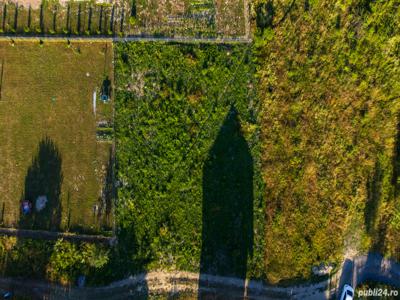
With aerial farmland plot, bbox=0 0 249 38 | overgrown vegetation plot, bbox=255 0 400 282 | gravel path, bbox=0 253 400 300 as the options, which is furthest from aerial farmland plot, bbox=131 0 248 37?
gravel path, bbox=0 253 400 300

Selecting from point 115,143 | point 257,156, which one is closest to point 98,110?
point 115,143

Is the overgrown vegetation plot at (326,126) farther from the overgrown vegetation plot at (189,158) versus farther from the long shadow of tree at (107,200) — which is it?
the long shadow of tree at (107,200)

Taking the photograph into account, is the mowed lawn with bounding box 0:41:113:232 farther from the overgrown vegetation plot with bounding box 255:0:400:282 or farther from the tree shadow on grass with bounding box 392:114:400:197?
the tree shadow on grass with bounding box 392:114:400:197

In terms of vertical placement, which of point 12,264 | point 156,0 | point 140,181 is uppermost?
point 156,0

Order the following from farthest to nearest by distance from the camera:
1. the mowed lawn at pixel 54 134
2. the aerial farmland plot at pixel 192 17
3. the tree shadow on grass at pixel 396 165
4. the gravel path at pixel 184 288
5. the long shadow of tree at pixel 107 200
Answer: the tree shadow on grass at pixel 396 165 → the aerial farmland plot at pixel 192 17 → the mowed lawn at pixel 54 134 → the long shadow of tree at pixel 107 200 → the gravel path at pixel 184 288

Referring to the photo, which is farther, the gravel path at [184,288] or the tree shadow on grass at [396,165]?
the tree shadow on grass at [396,165]

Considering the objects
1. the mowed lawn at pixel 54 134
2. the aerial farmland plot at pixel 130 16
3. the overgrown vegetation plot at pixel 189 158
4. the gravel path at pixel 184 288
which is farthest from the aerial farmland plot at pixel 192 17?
the gravel path at pixel 184 288

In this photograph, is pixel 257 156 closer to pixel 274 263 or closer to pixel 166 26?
pixel 274 263
